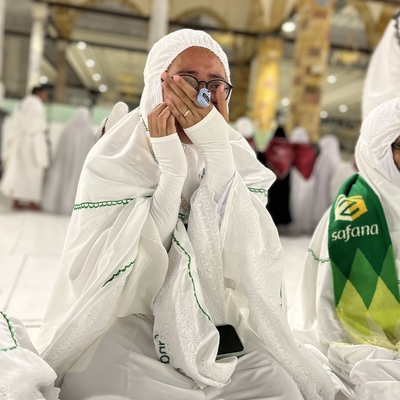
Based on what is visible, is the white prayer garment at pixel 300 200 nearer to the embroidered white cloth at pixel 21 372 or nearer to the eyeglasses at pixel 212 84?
the eyeglasses at pixel 212 84

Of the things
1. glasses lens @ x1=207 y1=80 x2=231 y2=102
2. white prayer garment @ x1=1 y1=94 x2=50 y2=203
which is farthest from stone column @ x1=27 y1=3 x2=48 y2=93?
glasses lens @ x1=207 y1=80 x2=231 y2=102

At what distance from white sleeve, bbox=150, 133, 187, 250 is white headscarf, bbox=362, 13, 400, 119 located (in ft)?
7.46

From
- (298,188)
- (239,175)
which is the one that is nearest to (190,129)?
(239,175)

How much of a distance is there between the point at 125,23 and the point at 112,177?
14080 mm

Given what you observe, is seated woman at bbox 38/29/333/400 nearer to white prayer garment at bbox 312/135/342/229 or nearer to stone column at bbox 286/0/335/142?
white prayer garment at bbox 312/135/342/229

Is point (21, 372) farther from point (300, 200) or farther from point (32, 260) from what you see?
point (300, 200)

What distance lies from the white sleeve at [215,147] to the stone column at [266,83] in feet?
33.8

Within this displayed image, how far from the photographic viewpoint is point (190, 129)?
1.43 metres

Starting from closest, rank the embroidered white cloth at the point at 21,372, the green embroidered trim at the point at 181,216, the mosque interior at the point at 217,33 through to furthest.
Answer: the embroidered white cloth at the point at 21,372 → the green embroidered trim at the point at 181,216 → the mosque interior at the point at 217,33

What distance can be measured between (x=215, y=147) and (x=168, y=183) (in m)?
0.17

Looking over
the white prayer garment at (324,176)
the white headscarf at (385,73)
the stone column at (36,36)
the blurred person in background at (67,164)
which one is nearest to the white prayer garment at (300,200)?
the white prayer garment at (324,176)

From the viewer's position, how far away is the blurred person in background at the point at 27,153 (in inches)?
243

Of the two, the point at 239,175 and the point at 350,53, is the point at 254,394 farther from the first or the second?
the point at 350,53

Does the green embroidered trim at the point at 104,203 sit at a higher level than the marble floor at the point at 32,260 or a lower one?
higher
